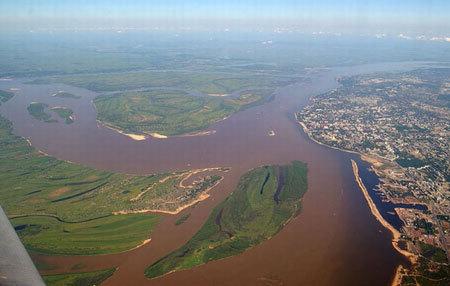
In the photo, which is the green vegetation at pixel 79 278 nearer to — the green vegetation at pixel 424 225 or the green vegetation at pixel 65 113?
the green vegetation at pixel 424 225

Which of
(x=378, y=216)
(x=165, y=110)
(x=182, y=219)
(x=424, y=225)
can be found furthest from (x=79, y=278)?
(x=165, y=110)

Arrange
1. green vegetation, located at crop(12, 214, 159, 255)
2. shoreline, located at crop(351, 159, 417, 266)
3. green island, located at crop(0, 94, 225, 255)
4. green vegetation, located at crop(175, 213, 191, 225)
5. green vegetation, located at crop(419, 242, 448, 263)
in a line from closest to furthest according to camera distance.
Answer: green vegetation, located at crop(419, 242, 448, 263) → shoreline, located at crop(351, 159, 417, 266) → green vegetation, located at crop(12, 214, 159, 255) → green island, located at crop(0, 94, 225, 255) → green vegetation, located at crop(175, 213, 191, 225)

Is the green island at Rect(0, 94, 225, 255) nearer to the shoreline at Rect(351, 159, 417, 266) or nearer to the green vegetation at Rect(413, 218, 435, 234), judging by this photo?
the shoreline at Rect(351, 159, 417, 266)

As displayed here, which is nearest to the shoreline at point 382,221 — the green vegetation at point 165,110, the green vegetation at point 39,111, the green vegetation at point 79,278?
the green vegetation at point 79,278

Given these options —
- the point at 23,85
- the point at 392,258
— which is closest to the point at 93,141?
the point at 392,258

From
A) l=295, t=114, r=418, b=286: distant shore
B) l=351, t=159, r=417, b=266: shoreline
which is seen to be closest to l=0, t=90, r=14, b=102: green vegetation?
l=295, t=114, r=418, b=286: distant shore
